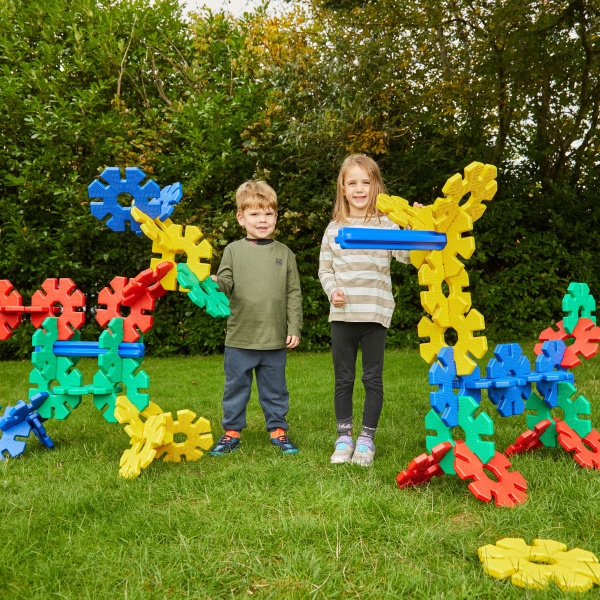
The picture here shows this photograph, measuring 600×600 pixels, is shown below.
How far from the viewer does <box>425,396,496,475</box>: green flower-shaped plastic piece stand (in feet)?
8.71

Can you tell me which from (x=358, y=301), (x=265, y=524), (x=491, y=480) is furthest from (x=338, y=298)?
(x=265, y=524)

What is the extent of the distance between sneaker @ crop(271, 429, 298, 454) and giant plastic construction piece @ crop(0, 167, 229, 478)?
45 centimetres

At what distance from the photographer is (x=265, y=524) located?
2.37 meters

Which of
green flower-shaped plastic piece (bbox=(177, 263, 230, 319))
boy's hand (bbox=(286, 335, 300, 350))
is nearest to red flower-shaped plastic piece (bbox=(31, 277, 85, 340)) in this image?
green flower-shaped plastic piece (bbox=(177, 263, 230, 319))

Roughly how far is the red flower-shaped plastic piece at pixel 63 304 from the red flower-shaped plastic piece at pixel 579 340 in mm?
2598

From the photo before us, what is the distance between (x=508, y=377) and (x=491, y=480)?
1.74 ft

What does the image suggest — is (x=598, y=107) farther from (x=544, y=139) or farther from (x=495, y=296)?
(x=495, y=296)

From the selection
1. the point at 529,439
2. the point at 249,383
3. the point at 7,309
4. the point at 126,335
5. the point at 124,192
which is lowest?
the point at 529,439

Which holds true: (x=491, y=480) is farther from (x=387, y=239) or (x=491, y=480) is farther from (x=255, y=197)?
(x=255, y=197)

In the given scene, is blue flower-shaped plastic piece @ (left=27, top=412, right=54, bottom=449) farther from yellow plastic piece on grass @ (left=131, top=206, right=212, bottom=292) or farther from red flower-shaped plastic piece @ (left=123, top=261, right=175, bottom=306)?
yellow plastic piece on grass @ (left=131, top=206, right=212, bottom=292)

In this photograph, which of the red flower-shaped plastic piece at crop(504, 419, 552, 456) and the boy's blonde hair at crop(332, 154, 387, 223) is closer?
the red flower-shaped plastic piece at crop(504, 419, 552, 456)

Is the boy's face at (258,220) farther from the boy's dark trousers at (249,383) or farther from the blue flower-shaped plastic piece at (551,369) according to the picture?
the blue flower-shaped plastic piece at (551,369)

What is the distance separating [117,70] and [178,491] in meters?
6.71

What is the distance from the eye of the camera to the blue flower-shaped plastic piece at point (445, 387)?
2.73 metres
